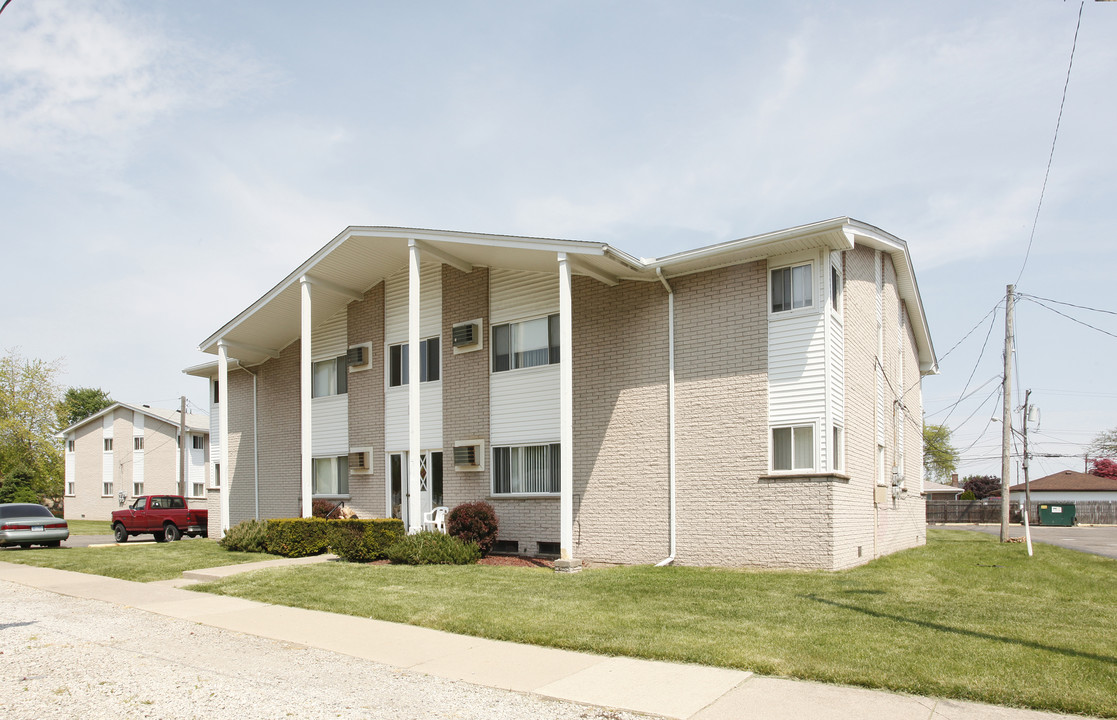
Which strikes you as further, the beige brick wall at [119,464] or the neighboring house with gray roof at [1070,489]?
the neighboring house with gray roof at [1070,489]

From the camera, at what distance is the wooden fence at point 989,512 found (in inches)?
1865

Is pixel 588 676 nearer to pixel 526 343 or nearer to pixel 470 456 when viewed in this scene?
pixel 526 343

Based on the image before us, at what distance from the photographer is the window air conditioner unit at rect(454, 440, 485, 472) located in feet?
62.6

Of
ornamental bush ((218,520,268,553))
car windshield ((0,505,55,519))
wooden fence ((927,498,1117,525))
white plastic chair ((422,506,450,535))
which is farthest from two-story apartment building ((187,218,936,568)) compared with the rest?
wooden fence ((927,498,1117,525))

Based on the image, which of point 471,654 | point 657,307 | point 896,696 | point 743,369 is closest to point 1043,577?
point 743,369

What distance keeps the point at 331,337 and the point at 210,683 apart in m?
17.5

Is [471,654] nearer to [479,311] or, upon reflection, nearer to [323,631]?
[323,631]

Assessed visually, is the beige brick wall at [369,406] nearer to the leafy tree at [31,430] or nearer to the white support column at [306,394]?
the white support column at [306,394]

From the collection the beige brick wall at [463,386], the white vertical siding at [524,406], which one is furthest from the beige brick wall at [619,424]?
the beige brick wall at [463,386]

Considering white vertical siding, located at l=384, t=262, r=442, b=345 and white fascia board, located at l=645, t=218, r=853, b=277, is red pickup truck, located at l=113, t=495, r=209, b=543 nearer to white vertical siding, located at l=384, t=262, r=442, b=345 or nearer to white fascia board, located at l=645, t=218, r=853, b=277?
white vertical siding, located at l=384, t=262, r=442, b=345

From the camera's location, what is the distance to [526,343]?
18766mm

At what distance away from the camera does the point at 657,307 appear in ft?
54.1

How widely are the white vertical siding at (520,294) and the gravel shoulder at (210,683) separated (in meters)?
10.4

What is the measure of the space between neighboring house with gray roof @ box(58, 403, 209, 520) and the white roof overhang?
80.7ft
